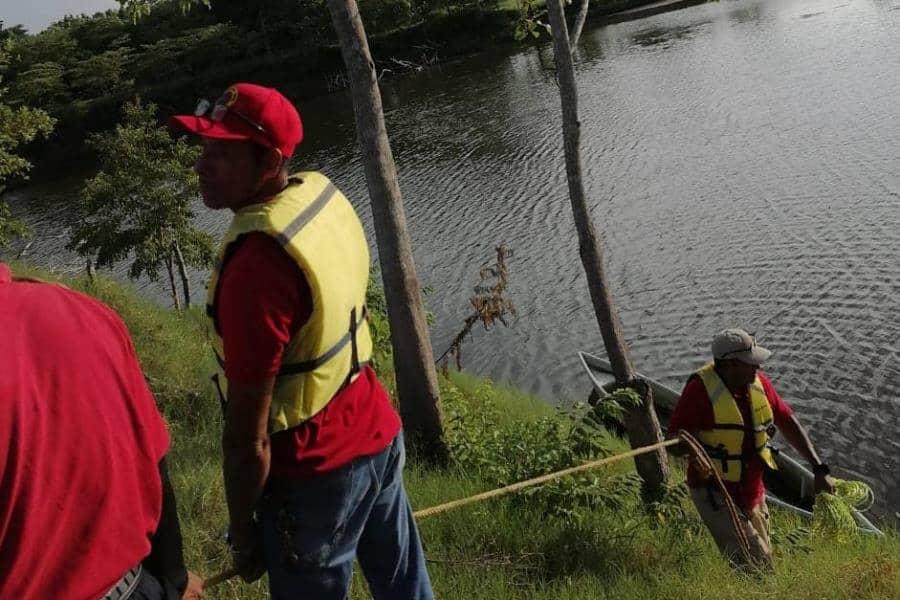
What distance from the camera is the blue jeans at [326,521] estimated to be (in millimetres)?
2305

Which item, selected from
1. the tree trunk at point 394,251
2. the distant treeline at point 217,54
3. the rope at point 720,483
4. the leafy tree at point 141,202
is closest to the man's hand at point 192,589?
the rope at point 720,483

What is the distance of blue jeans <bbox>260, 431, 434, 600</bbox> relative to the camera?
230 cm

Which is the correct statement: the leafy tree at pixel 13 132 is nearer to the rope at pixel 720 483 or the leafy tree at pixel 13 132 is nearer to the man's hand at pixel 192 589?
the rope at pixel 720 483

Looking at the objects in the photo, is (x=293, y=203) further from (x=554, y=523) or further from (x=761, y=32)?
(x=761, y=32)

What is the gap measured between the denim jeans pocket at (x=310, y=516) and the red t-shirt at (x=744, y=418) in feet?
10.2

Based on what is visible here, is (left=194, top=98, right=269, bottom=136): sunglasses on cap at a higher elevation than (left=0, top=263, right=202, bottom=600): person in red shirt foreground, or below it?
higher

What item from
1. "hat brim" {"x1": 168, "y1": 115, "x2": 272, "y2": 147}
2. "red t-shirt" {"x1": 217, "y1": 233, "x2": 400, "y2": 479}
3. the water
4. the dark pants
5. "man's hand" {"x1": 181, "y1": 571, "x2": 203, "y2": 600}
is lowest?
the water

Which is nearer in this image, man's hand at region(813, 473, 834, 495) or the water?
man's hand at region(813, 473, 834, 495)

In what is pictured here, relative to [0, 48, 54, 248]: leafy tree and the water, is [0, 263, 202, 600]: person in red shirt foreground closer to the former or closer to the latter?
the water

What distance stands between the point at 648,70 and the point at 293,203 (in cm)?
3322

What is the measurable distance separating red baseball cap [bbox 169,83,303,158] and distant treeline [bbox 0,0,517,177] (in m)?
51.3

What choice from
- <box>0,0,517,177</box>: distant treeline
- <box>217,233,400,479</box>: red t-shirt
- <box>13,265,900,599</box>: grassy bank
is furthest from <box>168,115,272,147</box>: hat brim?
<box>0,0,517,177</box>: distant treeline

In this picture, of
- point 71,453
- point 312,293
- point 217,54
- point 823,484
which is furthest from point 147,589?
point 217,54

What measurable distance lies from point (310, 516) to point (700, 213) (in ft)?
53.5
